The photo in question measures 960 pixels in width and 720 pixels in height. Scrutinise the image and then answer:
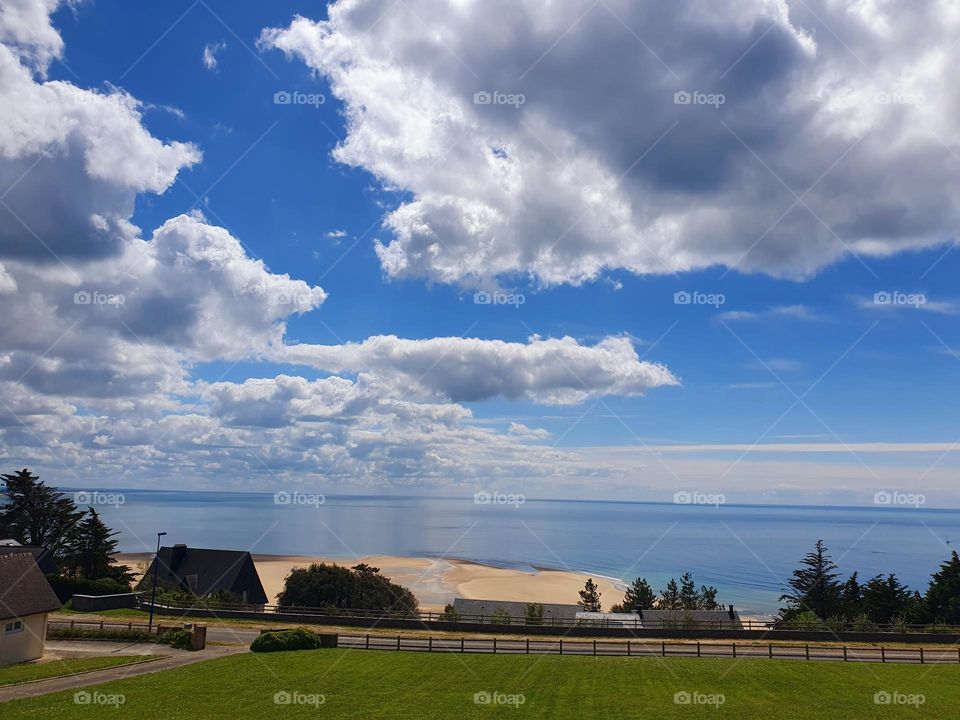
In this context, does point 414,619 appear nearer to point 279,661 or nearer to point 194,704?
point 279,661

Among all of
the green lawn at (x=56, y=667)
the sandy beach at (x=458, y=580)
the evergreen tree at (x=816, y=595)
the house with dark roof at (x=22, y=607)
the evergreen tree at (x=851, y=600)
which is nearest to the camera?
the green lawn at (x=56, y=667)

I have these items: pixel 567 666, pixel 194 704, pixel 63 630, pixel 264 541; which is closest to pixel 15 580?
pixel 63 630

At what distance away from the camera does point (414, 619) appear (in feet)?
135

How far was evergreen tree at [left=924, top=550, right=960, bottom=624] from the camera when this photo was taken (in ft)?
159

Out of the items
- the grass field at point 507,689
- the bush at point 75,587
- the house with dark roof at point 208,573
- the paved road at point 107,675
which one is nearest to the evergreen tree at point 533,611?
the grass field at point 507,689

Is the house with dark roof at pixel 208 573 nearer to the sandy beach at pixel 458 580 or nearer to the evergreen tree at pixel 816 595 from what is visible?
the sandy beach at pixel 458 580

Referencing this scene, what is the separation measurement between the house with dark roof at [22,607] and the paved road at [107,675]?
327cm

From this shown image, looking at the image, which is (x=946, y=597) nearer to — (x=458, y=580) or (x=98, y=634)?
(x=98, y=634)

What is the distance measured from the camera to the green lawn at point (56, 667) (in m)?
26.0

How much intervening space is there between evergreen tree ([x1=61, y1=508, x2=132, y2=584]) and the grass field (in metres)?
33.7

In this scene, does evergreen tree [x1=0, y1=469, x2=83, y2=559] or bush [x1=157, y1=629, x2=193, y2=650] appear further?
evergreen tree [x1=0, y1=469, x2=83, y2=559]

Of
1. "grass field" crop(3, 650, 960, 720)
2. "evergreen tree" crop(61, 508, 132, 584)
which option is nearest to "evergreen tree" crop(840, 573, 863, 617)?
"grass field" crop(3, 650, 960, 720)

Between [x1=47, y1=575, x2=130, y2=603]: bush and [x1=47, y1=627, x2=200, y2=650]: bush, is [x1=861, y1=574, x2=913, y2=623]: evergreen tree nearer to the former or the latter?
[x1=47, y1=627, x2=200, y2=650]: bush

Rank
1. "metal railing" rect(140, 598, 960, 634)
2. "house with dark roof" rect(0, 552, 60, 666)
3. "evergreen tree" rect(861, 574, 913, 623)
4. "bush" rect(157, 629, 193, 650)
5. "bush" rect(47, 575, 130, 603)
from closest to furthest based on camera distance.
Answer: "house with dark roof" rect(0, 552, 60, 666), "bush" rect(157, 629, 193, 650), "metal railing" rect(140, 598, 960, 634), "bush" rect(47, 575, 130, 603), "evergreen tree" rect(861, 574, 913, 623)
